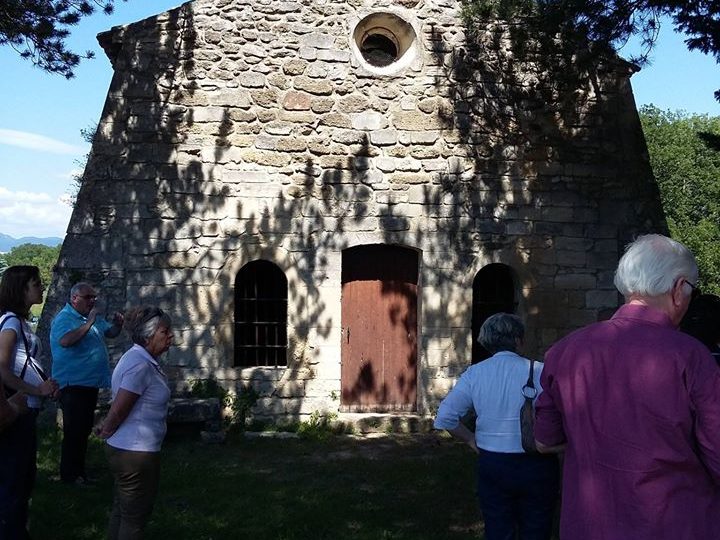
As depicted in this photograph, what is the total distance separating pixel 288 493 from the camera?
619cm

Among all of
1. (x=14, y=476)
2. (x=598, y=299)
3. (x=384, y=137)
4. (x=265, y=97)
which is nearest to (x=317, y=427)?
(x=384, y=137)

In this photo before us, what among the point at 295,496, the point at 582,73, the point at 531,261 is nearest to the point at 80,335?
the point at 295,496

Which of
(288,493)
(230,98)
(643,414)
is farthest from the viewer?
(230,98)

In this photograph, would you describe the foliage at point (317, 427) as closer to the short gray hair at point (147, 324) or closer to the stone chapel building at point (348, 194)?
the stone chapel building at point (348, 194)

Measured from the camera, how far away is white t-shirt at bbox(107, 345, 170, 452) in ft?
12.0

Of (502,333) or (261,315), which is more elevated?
(261,315)

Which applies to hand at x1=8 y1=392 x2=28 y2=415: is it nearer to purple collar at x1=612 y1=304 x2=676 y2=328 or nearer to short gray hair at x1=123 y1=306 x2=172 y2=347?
short gray hair at x1=123 y1=306 x2=172 y2=347

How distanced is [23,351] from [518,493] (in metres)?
2.78

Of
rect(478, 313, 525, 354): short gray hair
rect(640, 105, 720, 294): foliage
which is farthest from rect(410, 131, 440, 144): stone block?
rect(640, 105, 720, 294): foliage

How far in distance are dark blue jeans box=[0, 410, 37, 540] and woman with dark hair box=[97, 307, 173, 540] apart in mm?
501

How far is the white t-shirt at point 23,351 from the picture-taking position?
397 cm

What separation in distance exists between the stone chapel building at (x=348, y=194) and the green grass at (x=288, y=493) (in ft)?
3.57

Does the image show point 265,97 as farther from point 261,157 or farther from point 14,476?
point 14,476

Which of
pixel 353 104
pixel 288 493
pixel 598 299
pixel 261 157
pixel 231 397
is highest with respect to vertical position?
pixel 353 104
